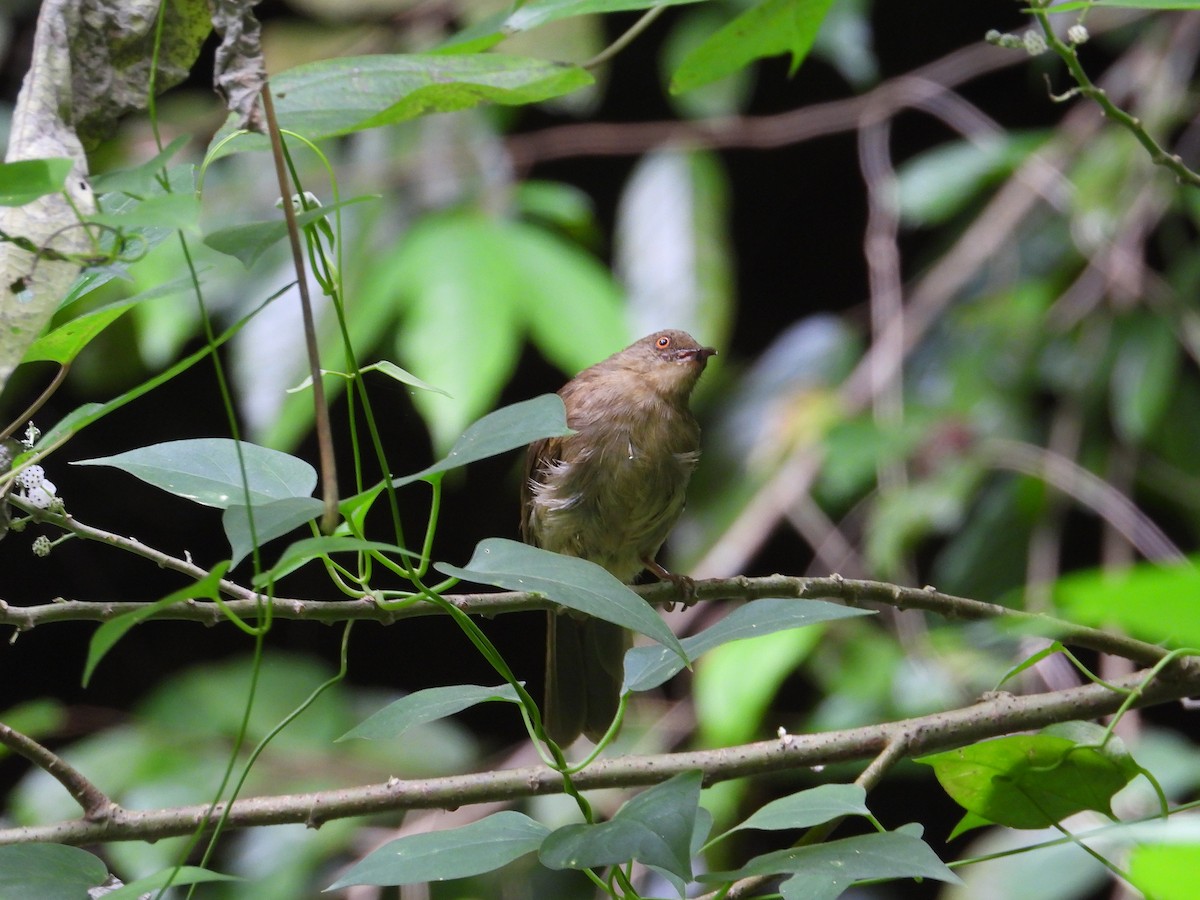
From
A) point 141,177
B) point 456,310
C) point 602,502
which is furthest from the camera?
point 456,310

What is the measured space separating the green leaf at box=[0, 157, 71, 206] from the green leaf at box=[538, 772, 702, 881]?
741 mm

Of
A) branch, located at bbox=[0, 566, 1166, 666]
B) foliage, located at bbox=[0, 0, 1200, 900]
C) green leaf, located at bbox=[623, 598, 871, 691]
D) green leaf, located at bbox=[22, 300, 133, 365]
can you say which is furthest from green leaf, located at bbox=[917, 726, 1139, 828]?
green leaf, located at bbox=[22, 300, 133, 365]

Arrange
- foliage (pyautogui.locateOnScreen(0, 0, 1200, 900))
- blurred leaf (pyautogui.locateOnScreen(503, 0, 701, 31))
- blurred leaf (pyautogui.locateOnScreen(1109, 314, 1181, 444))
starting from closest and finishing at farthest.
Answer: blurred leaf (pyautogui.locateOnScreen(503, 0, 701, 31))
foliage (pyautogui.locateOnScreen(0, 0, 1200, 900))
blurred leaf (pyautogui.locateOnScreen(1109, 314, 1181, 444))

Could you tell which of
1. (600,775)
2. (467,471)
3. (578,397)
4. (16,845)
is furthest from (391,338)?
(16,845)

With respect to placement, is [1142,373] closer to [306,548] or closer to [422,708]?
[422,708]

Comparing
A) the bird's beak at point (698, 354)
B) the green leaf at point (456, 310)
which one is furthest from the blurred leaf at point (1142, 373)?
the green leaf at point (456, 310)

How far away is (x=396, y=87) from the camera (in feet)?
4.24

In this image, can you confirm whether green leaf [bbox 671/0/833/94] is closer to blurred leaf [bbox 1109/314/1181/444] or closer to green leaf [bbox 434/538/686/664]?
green leaf [bbox 434/538/686/664]

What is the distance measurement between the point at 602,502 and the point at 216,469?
2065 mm

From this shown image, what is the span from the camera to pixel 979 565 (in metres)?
4.42

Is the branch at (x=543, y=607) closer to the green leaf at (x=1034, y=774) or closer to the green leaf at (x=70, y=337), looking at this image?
the green leaf at (x=1034, y=774)

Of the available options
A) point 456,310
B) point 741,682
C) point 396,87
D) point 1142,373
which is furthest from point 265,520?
point 1142,373

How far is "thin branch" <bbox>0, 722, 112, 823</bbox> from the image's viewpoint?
1439 millimetres

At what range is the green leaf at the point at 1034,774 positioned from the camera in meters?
1.54
